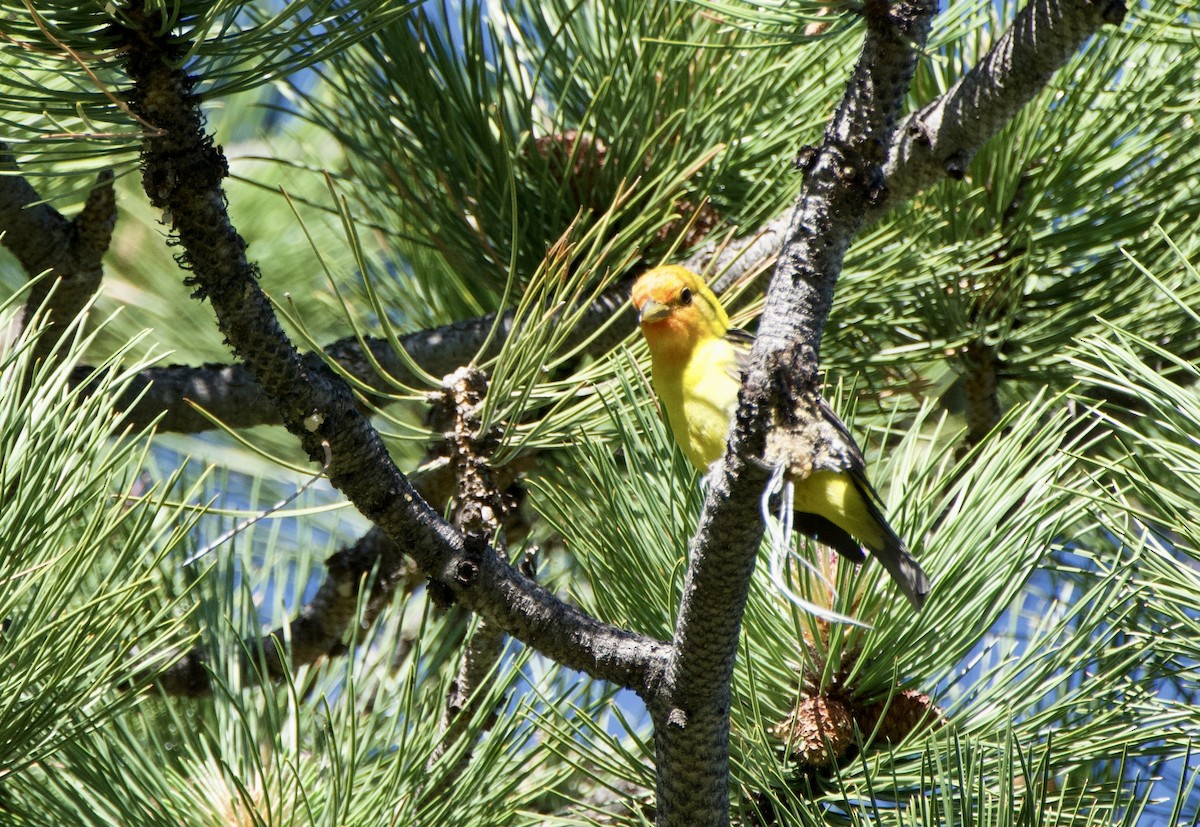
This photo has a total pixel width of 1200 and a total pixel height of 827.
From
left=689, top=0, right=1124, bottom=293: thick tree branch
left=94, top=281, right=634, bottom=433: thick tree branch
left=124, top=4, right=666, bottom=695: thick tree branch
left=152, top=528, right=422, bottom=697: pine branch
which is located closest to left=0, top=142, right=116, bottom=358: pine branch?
left=94, top=281, right=634, bottom=433: thick tree branch

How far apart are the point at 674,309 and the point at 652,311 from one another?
4cm

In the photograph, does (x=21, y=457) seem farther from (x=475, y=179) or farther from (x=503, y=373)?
(x=475, y=179)

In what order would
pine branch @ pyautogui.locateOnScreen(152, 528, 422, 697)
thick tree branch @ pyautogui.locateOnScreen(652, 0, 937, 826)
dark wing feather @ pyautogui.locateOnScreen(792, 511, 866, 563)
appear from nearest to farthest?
thick tree branch @ pyautogui.locateOnScreen(652, 0, 937, 826) → dark wing feather @ pyautogui.locateOnScreen(792, 511, 866, 563) → pine branch @ pyautogui.locateOnScreen(152, 528, 422, 697)

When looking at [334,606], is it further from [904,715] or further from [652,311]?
[904,715]

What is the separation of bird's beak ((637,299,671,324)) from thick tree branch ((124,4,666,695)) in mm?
484

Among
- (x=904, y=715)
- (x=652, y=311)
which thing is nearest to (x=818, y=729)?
(x=904, y=715)

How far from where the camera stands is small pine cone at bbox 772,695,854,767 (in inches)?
54.6

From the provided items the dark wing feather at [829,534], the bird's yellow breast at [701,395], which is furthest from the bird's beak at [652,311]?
the dark wing feather at [829,534]

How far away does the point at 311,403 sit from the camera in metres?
1.05

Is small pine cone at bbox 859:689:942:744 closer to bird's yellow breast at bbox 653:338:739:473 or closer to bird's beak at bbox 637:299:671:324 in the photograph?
bird's yellow breast at bbox 653:338:739:473

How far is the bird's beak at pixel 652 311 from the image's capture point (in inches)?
60.7

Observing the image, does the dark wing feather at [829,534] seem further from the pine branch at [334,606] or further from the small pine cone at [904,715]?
the pine branch at [334,606]

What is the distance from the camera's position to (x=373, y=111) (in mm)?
1744

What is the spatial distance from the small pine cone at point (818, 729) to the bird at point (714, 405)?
6.9 inches
